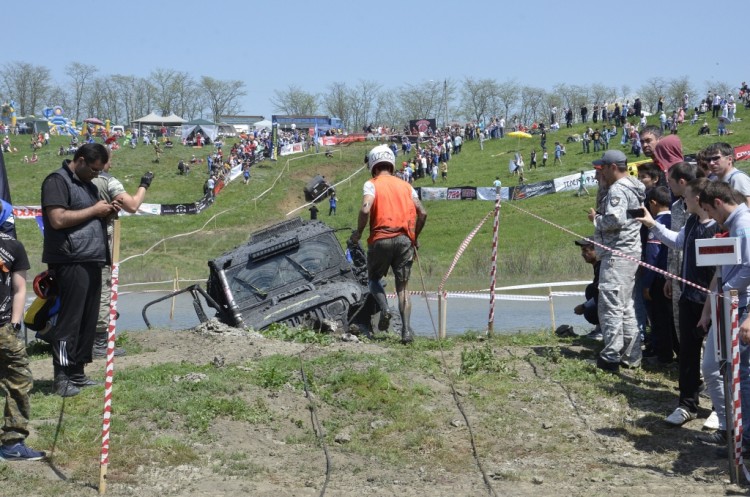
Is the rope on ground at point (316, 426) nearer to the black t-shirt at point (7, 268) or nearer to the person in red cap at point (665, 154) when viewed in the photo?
the black t-shirt at point (7, 268)

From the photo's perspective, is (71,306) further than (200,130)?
No

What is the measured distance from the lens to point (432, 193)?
165 feet

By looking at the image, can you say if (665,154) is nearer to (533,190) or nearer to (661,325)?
(661,325)

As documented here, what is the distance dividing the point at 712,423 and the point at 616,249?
2.12 metres

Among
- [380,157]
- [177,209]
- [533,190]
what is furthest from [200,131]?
[380,157]

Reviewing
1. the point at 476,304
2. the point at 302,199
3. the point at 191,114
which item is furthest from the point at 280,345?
the point at 191,114

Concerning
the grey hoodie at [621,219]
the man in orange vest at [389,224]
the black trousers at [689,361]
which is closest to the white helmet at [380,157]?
the man in orange vest at [389,224]

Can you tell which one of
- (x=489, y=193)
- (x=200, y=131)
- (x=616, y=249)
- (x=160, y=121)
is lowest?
(x=489, y=193)

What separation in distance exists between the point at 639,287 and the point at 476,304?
31.5 feet

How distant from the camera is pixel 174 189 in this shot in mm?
57312

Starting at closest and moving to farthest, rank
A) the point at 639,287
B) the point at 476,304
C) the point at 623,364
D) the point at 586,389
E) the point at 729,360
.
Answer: the point at 729,360
the point at 586,389
the point at 623,364
the point at 639,287
the point at 476,304

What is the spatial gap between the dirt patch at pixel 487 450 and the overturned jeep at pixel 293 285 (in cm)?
154

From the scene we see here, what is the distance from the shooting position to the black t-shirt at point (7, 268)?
6.26 m

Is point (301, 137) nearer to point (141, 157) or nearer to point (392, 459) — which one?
point (141, 157)
